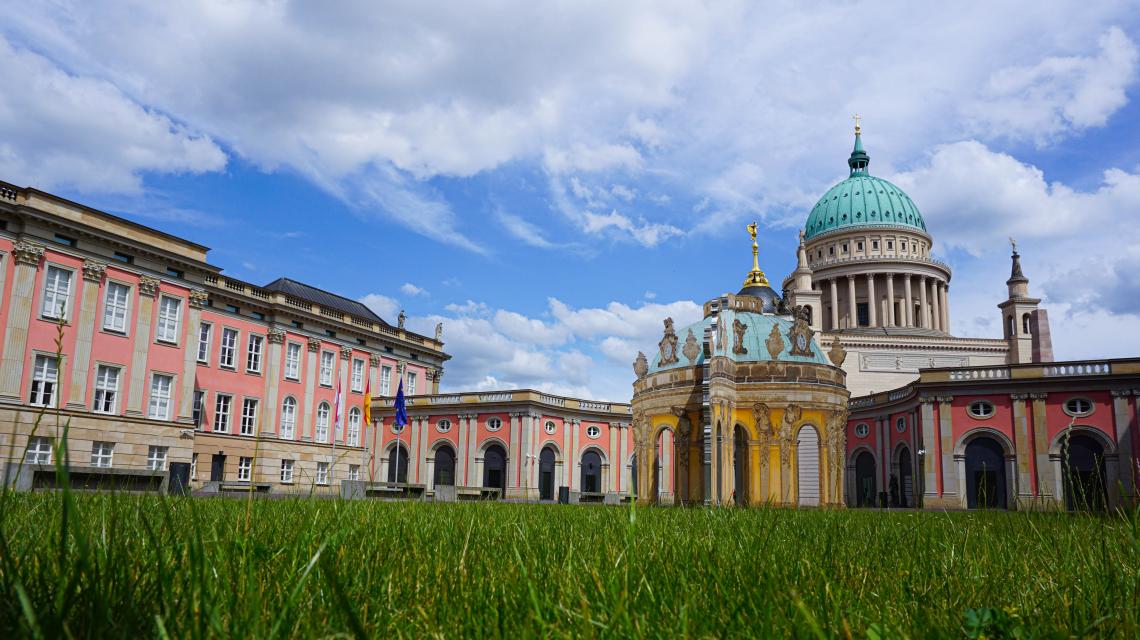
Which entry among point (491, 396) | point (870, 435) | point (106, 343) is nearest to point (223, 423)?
point (106, 343)

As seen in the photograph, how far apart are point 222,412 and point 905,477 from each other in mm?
43063

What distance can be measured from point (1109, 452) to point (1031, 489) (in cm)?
411

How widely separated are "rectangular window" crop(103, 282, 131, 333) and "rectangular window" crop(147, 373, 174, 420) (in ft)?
10.4

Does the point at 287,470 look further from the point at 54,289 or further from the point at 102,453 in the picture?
the point at 54,289

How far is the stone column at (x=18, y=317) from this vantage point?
33.5 metres

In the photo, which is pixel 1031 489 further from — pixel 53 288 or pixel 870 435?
pixel 53 288

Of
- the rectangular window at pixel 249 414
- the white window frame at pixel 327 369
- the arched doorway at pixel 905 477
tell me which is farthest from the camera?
the white window frame at pixel 327 369

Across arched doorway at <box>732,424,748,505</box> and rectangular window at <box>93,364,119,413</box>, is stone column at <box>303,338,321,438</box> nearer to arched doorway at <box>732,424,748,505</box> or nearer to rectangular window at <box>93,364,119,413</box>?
rectangular window at <box>93,364,119,413</box>

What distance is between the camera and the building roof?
56.3 metres

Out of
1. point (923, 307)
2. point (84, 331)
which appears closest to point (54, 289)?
point (84, 331)

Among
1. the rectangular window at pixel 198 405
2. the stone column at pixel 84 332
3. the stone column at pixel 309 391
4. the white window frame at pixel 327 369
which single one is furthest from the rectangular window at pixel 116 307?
the white window frame at pixel 327 369

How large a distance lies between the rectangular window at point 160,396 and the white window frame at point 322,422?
1369cm

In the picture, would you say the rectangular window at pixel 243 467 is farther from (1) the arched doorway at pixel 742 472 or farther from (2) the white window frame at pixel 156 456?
(1) the arched doorway at pixel 742 472

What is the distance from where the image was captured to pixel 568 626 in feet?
8.30
